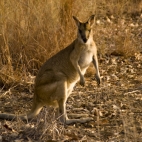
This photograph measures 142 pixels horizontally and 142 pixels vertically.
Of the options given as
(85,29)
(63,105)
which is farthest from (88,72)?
(63,105)

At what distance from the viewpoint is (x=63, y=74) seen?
5.92 m

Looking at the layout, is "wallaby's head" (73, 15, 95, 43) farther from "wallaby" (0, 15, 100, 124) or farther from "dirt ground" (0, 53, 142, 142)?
"dirt ground" (0, 53, 142, 142)

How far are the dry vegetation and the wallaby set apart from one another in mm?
275

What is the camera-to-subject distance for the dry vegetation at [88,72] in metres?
5.60

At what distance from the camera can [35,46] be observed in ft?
24.7

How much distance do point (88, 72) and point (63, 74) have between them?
1.74m

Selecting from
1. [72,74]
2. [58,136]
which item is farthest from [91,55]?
[58,136]

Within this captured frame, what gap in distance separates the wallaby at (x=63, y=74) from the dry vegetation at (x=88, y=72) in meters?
0.28

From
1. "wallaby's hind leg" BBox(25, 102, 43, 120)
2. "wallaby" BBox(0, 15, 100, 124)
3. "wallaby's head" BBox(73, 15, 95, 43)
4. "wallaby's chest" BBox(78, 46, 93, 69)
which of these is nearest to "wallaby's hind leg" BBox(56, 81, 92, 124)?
"wallaby" BBox(0, 15, 100, 124)

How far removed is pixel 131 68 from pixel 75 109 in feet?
7.01

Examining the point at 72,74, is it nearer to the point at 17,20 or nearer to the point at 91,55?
the point at 91,55

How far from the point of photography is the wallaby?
568cm

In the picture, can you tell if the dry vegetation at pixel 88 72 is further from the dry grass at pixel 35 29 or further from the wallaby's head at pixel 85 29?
the wallaby's head at pixel 85 29

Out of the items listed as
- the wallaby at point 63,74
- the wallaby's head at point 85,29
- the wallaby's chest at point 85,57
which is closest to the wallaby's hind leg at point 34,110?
the wallaby at point 63,74
